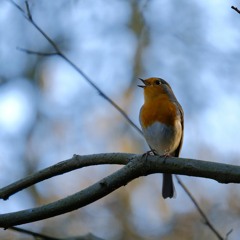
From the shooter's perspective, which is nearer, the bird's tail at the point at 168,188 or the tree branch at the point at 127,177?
the tree branch at the point at 127,177

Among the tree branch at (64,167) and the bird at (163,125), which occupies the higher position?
the bird at (163,125)

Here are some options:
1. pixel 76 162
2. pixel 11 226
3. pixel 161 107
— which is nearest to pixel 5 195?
pixel 11 226

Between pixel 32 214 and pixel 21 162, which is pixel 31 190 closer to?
pixel 21 162

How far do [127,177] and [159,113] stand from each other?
1983mm

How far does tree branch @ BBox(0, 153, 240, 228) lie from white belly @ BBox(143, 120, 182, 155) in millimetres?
1800

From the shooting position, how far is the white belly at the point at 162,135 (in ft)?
15.1

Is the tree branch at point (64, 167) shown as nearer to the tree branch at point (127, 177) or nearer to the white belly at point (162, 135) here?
the tree branch at point (127, 177)

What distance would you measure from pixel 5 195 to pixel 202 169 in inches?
37.5

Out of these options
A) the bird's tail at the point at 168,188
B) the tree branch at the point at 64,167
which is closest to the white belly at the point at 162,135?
the bird's tail at the point at 168,188

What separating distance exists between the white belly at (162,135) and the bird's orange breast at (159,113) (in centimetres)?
4

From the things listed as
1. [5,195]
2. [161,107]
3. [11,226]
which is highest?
[161,107]

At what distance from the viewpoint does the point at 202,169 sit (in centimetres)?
259

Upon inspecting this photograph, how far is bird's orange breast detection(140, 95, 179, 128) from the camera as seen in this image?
4.63 meters

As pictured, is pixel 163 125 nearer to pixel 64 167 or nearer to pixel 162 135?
pixel 162 135
